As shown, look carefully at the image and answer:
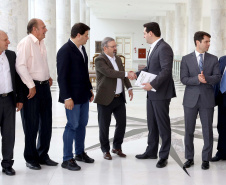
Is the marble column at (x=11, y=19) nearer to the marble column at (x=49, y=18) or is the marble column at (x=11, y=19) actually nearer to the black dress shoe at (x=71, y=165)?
the black dress shoe at (x=71, y=165)

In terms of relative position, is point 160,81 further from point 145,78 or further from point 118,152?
point 118,152

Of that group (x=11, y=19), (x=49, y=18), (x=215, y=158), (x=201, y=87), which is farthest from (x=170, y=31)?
(x=201, y=87)

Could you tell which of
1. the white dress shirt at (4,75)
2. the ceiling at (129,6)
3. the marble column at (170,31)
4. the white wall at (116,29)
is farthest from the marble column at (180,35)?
the white dress shirt at (4,75)

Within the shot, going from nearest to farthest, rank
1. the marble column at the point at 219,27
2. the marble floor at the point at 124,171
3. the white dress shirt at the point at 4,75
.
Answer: the marble floor at the point at 124,171 → the white dress shirt at the point at 4,75 → the marble column at the point at 219,27

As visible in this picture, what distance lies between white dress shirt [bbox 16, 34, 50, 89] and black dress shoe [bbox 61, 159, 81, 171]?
1081 millimetres

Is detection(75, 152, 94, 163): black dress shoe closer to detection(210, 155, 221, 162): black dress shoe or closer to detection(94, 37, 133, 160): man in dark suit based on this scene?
detection(94, 37, 133, 160): man in dark suit

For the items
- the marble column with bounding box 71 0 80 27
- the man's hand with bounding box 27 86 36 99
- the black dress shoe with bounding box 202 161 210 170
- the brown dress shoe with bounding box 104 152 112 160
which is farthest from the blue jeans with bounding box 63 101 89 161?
the marble column with bounding box 71 0 80 27

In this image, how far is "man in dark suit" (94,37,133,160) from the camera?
5531 millimetres

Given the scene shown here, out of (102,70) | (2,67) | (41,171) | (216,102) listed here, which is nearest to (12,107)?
(2,67)

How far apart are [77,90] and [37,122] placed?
678 mm

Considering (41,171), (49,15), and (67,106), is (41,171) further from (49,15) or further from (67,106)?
(49,15)

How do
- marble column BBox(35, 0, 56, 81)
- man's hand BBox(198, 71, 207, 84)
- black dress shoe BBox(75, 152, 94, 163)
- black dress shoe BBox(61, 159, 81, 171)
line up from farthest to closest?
1. marble column BBox(35, 0, 56, 81)
2. black dress shoe BBox(75, 152, 94, 163)
3. black dress shoe BBox(61, 159, 81, 171)
4. man's hand BBox(198, 71, 207, 84)

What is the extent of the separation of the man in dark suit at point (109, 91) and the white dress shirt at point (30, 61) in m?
0.78

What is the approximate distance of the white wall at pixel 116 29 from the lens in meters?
47.8
